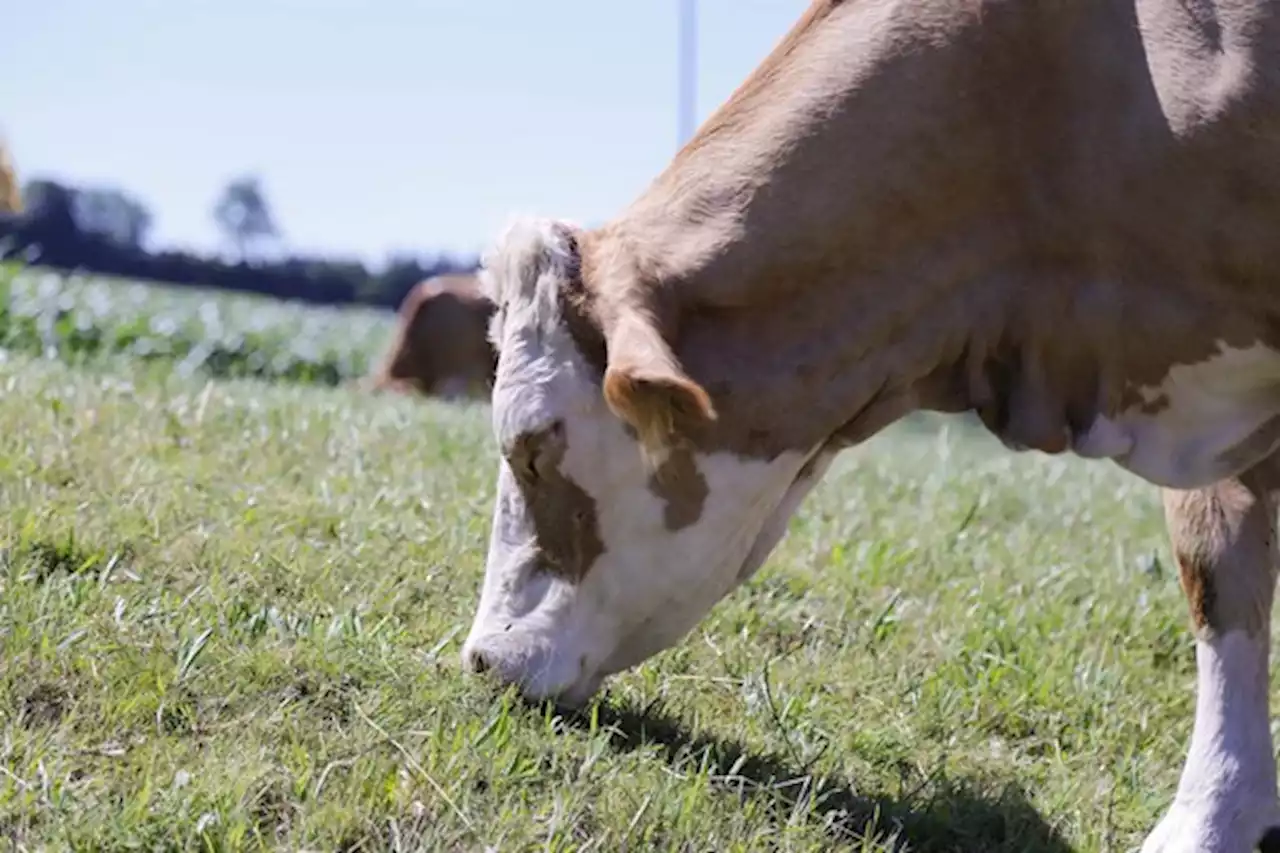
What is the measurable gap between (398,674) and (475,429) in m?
4.31

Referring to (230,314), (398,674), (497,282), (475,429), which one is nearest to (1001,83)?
(497,282)

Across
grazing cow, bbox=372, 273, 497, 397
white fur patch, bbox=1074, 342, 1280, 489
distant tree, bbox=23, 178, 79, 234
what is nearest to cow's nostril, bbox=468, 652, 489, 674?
white fur patch, bbox=1074, 342, 1280, 489

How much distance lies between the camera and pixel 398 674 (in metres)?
3.14

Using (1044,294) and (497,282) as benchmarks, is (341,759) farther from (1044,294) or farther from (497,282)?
(1044,294)

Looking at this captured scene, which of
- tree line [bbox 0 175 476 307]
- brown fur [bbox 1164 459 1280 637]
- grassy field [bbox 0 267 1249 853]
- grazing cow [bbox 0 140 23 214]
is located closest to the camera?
grassy field [bbox 0 267 1249 853]

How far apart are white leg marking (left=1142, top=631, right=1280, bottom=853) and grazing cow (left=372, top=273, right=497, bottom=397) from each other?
43.6 feet

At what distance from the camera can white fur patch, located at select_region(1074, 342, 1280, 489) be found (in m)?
3.33

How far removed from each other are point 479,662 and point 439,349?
45.3 ft

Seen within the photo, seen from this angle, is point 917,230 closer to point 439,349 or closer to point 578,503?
point 578,503

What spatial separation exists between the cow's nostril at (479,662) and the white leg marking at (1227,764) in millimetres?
1468

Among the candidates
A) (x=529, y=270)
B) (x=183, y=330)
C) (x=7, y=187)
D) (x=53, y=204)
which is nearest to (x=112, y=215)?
(x=53, y=204)

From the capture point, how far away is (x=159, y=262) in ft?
93.1

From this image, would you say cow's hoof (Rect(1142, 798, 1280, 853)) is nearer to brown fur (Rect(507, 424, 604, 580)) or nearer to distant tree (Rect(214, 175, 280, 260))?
brown fur (Rect(507, 424, 604, 580))

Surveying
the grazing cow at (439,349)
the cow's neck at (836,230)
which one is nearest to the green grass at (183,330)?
the grazing cow at (439,349)
